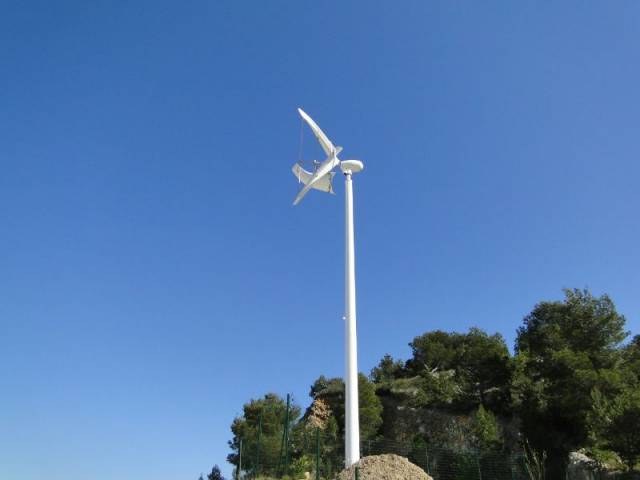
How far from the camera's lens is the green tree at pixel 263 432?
77.4 feet

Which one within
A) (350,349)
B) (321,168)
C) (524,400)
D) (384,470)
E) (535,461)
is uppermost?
(321,168)

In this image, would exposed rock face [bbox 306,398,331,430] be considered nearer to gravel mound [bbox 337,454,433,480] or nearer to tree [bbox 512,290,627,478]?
tree [bbox 512,290,627,478]

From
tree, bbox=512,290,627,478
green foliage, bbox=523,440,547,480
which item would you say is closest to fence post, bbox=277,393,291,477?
green foliage, bbox=523,440,547,480

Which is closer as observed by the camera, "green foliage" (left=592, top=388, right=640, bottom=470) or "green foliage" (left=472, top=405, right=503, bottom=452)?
"green foliage" (left=592, top=388, right=640, bottom=470)

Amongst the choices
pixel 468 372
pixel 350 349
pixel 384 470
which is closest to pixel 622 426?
pixel 468 372

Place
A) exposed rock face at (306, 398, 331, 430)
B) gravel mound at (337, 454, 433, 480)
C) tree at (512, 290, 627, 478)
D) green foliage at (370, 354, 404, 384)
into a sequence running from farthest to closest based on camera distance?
1. green foliage at (370, 354, 404, 384)
2. exposed rock face at (306, 398, 331, 430)
3. tree at (512, 290, 627, 478)
4. gravel mound at (337, 454, 433, 480)

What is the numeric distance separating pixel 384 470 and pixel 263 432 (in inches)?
783

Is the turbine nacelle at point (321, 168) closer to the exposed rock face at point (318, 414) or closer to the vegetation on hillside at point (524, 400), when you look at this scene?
the vegetation on hillside at point (524, 400)

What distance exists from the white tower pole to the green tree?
440 cm

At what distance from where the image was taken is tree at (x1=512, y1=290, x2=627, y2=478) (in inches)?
1475

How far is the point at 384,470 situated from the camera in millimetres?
17984

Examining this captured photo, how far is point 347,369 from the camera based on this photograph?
70.0ft

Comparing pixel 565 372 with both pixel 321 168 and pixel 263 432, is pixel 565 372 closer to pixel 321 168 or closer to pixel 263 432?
pixel 263 432

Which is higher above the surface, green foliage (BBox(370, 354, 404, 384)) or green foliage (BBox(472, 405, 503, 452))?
green foliage (BBox(370, 354, 404, 384))
